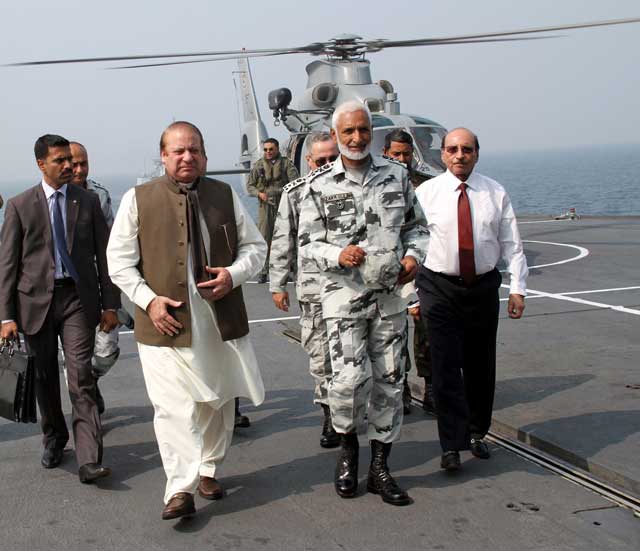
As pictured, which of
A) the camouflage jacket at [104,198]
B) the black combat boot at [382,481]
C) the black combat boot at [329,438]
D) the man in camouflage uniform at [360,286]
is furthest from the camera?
the camouflage jacket at [104,198]

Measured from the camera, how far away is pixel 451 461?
221 inches

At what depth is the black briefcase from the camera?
5.84m

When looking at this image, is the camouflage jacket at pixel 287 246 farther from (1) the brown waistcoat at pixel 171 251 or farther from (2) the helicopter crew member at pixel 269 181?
(2) the helicopter crew member at pixel 269 181

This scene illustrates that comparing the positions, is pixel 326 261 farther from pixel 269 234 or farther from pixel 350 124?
pixel 269 234

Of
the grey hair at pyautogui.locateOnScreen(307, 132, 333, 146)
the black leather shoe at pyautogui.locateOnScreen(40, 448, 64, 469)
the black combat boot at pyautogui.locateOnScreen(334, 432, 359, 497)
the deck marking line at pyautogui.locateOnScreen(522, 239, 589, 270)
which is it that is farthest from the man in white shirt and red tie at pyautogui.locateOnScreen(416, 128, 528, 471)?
the deck marking line at pyautogui.locateOnScreen(522, 239, 589, 270)

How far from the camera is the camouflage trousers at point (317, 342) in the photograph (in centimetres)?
611

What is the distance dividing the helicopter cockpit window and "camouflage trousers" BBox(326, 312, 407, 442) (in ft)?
37.4

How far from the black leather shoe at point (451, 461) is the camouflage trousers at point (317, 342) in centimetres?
91

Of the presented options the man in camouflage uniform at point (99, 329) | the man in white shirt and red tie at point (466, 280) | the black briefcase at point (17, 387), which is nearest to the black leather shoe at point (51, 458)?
the black briefcase at point (17, 387)

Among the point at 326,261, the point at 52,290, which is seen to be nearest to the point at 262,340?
the point at 52,290

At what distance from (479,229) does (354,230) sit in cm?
100

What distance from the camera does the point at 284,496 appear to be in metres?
5.34

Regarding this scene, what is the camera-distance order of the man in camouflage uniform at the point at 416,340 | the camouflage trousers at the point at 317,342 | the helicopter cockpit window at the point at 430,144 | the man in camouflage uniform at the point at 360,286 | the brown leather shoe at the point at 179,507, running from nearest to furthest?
the brown leather shoe at the point at 179,507, the man in camouflage uniform at the point at 360,286, the camouflage trousers at the point at 317,342, the man in camouflage uniform at the point at 416,340, the helicopter cockpit window at the point at 430,144

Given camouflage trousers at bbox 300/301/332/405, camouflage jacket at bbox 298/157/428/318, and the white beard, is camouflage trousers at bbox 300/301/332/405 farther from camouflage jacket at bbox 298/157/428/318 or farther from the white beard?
the white beard
